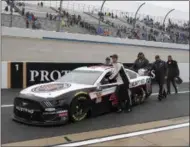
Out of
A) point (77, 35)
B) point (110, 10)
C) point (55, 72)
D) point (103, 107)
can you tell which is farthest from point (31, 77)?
point (110, 10)

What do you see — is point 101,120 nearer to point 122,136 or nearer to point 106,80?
point 106,80

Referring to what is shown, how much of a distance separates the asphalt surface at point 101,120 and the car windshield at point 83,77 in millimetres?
990

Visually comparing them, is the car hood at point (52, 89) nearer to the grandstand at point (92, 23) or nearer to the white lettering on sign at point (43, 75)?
the white lettering on sign at point (43, 75)

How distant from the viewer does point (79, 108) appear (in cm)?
751

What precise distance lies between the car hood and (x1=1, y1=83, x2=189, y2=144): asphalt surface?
73 centimetres

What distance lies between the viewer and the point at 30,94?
7.24 m

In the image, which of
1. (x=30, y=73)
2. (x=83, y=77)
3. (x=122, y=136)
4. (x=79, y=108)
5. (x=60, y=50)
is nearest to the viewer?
(x=122, y=136)

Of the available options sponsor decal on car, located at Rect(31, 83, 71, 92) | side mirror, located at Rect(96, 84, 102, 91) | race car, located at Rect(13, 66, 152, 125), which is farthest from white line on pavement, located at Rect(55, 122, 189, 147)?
sponsor decal on car, located at Rect(31, 83, 71, 92)

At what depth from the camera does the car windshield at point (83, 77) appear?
827 cm

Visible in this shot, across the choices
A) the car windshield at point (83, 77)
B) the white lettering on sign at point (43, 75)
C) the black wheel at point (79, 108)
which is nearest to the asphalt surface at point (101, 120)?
the black wheel at point (79, 108)

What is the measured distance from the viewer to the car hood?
7.18 m

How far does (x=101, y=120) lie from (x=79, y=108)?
2.49ft

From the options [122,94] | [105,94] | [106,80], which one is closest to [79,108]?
[105,94]

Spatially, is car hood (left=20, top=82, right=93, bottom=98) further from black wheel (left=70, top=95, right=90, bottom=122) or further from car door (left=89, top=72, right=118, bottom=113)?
car door (left=89, top=72, right=118, bottom=113)
